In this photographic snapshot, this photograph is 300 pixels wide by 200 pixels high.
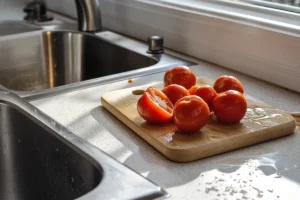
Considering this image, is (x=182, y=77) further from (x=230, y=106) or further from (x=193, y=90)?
(x=230, y=106)

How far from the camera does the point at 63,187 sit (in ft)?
3.25

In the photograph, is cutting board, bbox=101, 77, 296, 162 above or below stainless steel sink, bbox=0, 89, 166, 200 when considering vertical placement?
above

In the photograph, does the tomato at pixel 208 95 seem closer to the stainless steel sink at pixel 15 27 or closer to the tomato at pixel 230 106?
the tomato at pixel 230 106

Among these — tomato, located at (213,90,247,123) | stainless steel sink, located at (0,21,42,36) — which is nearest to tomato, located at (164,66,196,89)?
tomato, located at (213,90,247,123)

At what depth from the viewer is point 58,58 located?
1.78 metres

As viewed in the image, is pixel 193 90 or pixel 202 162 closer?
pixel 202 162

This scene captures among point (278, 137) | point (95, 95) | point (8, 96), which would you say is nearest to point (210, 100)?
point (278, 137)

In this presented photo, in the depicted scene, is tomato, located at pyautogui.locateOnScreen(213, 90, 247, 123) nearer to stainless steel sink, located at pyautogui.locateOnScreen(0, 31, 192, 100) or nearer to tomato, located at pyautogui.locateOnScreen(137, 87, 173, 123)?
tomato, located at pyautogui.locateOnScreen(137, 87, 173, 123)

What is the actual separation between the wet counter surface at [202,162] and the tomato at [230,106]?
0.06 m

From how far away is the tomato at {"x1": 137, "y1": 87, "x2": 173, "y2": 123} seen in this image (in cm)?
99

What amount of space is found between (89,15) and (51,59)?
201mm

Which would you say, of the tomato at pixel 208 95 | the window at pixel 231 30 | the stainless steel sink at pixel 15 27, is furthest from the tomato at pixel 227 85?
the stainless steel sink at pixel 15 27

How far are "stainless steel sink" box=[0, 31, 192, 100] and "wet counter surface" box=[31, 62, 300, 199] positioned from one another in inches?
19.3

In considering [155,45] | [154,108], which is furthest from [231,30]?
[154,108]
